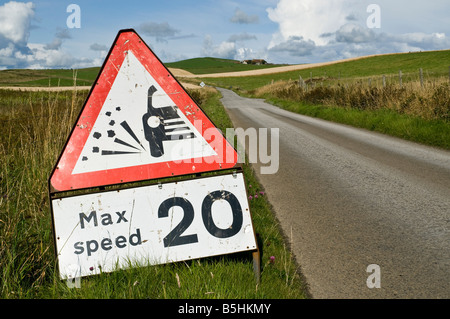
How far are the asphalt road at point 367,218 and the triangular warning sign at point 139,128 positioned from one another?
1.38 meters

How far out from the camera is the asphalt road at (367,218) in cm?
307

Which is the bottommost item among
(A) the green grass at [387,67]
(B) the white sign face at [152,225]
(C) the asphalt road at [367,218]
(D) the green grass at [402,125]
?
(C) the asphalt road at [367,218]

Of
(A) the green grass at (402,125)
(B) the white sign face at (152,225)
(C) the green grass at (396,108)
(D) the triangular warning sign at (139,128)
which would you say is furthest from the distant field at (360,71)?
(B) the white sign face at (152,225)

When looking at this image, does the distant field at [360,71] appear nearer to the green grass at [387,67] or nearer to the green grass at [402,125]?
the green grass at [387,67]

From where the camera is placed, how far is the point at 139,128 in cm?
251

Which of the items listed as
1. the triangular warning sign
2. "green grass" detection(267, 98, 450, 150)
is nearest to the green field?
the triangular warning sign

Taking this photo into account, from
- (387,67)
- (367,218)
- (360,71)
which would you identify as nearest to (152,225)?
(367,218)

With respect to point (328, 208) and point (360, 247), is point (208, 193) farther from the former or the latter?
point (328, 208)

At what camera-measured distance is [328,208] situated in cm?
494

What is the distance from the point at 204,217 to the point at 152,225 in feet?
1.10

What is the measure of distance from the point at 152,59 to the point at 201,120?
513mm

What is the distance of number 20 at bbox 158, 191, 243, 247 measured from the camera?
249cm

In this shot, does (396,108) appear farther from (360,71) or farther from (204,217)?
(360,71)

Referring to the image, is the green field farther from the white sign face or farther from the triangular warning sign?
the white sign face
